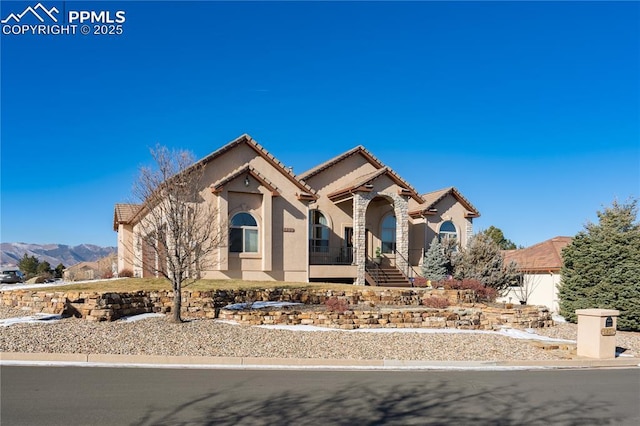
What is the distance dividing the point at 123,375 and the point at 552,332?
12627 millimetres

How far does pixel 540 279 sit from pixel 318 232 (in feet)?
39.6

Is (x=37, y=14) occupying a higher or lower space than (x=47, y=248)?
higher

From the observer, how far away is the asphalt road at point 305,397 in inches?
257

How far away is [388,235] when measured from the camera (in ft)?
90.7

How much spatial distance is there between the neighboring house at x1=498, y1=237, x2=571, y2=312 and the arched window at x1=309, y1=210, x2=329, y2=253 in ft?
31.8

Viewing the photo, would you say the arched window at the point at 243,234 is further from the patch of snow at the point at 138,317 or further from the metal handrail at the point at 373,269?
the patch of snow at the point at 138,317

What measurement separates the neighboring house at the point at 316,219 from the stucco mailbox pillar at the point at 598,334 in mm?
12912

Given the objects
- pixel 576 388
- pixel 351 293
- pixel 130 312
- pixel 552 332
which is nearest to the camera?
pixel 576 388

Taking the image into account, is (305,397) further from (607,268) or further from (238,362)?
(607,268)

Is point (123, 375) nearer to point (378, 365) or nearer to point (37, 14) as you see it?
point (378, 365)

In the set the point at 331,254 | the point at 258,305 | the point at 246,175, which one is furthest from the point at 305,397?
the point at 331,254

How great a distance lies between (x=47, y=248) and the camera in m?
185

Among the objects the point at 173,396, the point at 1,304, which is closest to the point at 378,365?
the point at 173,396

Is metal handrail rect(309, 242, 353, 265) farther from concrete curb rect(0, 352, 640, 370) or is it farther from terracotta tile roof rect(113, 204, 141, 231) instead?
concrete curb rect(0, 352, 640, 370)
